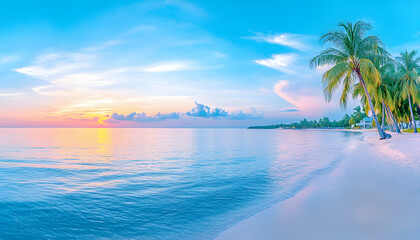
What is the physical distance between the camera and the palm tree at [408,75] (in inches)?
1099

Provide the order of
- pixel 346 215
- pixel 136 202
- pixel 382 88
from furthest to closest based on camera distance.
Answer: pixel 382 88 < pixel 136 202 < pixel 346 215

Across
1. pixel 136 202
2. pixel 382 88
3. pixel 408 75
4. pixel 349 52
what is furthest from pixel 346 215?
pixel 408 75

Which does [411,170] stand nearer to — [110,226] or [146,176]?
[110,226]

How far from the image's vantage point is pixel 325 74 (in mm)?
20000

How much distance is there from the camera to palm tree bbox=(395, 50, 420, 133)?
27917 millimetres

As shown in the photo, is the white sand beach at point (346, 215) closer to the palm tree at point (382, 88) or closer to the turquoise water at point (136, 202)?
the turquoise water at point (136, 202)

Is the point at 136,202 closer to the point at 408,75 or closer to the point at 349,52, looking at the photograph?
the point at 349,52

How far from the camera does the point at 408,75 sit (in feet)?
95.9

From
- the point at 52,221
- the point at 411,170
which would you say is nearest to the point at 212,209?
the point at 52,221

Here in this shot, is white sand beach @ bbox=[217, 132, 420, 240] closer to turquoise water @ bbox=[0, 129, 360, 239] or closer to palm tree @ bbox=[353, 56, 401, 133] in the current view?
turquoise water @ bbox=[0, 129, 360, 239]

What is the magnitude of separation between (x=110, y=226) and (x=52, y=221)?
131cm

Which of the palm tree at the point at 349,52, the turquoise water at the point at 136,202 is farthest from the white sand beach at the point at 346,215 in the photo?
the palm tree at the point at 349,52

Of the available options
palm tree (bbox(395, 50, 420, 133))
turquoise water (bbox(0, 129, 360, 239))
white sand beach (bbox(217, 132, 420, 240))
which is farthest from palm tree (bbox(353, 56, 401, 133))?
white sand beach (bbox(217, 132, 420, 240))

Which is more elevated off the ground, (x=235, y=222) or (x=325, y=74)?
(x=325, y=74)
